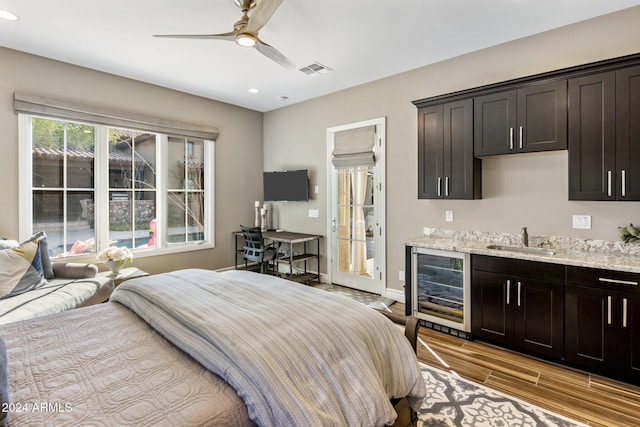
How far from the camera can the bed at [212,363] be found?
1.05 metres

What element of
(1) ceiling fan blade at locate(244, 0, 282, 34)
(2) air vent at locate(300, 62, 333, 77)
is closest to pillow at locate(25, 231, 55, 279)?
(1) ceiling fan blade at locate(244, 0, 282, 34)

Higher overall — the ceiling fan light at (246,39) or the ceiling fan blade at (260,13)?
the ceiling fan blade at (260,13)

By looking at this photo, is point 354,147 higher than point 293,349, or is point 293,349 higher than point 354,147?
point 354,147

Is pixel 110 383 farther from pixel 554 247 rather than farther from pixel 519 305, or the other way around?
pixel 554 247

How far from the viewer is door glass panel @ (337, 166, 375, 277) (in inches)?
176

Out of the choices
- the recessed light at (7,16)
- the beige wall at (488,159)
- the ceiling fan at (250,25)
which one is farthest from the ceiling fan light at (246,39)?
the beige wall at (488,159)

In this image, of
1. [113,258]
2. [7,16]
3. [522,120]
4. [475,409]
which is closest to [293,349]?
[475,409]

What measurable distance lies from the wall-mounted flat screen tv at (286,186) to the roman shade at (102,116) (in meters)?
1.14

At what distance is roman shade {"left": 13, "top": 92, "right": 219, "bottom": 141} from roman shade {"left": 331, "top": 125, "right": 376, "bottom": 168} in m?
1.98

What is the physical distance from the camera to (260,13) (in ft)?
7.23

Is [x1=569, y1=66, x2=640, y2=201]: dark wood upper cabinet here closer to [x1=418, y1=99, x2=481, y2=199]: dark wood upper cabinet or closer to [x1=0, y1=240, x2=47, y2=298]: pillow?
[x1=418, y1=99, x2=481, y2=199]: dark wood upper cabinet

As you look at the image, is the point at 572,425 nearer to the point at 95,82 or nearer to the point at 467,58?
the point at 467,58

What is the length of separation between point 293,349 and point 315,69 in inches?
138

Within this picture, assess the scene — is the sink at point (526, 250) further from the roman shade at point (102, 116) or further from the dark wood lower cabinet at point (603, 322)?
the roman shade at point (102, 116)
